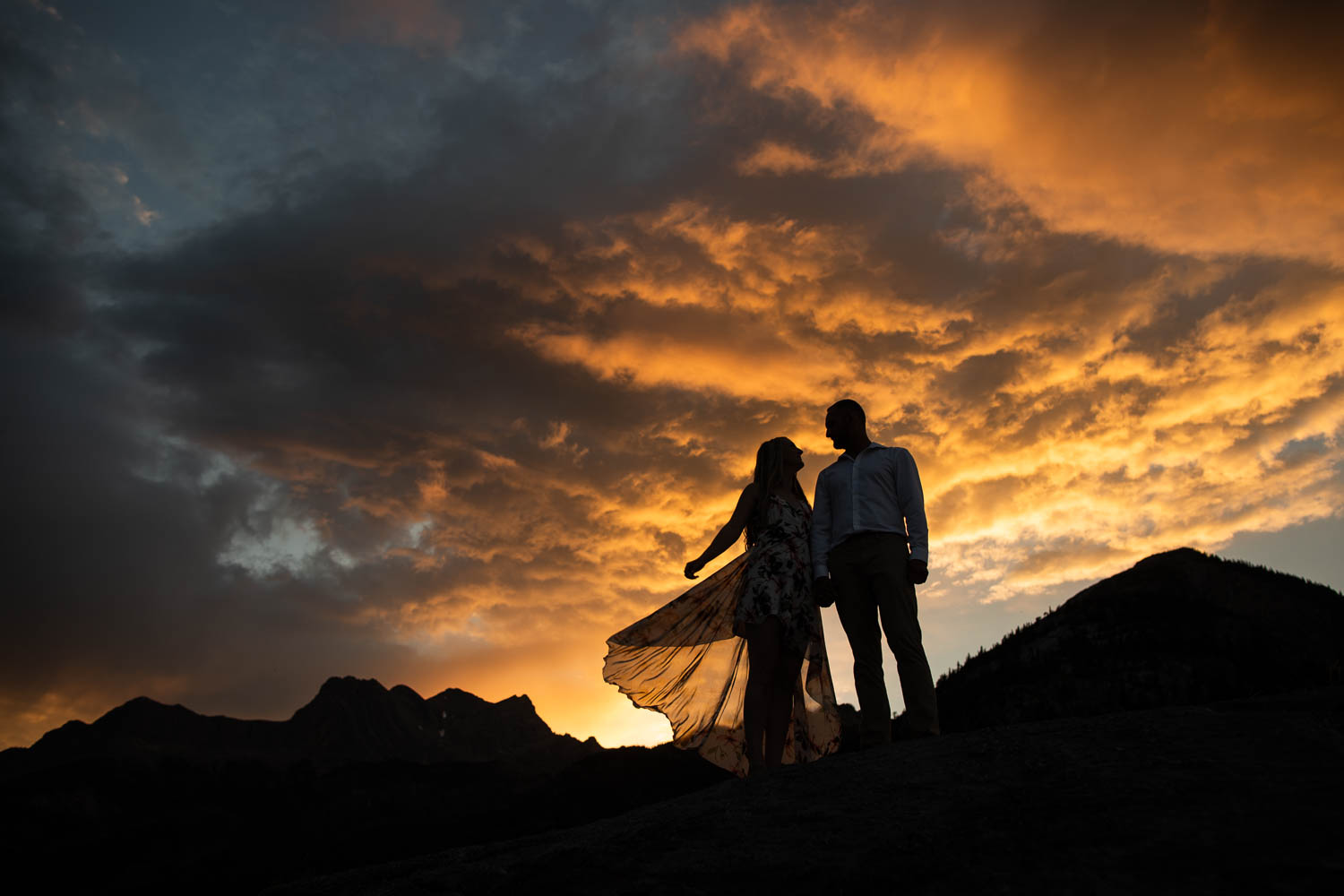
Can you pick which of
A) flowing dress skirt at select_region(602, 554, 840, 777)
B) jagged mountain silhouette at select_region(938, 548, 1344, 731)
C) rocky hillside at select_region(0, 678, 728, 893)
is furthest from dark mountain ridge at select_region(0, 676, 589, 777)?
flowing dress skirt at select_region(602, 554, 840, 777)

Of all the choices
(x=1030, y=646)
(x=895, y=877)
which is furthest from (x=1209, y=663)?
(x=895, y=877)

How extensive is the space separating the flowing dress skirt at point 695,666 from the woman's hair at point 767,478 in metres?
0.45

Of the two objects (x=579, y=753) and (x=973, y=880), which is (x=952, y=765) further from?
(x=579, y=753)

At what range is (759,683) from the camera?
5973 mm

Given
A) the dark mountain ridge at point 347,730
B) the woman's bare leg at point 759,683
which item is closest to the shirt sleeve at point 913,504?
the woman's bare leg at point 759,683

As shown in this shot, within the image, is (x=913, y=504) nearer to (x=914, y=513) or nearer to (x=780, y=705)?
(x=914, y=513)

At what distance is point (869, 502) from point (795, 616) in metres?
0.99

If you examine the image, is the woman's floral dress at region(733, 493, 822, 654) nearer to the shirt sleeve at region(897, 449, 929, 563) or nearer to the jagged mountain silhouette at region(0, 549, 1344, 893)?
the shirt sleeve at region(897, 449, 929, 563)

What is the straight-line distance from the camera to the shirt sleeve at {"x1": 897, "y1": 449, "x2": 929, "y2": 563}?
6020mm

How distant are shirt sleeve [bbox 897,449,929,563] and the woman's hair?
84 centimetres

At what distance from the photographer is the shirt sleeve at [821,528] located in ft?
20.5

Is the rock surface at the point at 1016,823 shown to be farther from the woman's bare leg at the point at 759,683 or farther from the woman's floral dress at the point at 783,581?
the woman's floral dress at the point at 783,581

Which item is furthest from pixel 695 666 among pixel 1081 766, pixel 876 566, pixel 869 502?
pixel 1081 766

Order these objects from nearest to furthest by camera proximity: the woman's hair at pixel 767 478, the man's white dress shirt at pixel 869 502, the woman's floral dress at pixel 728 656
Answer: the man's white dress shirt at pixel 869 502 → the woman's floral dress at pixel 728 656 → the woman's hair at pixel 767 478
